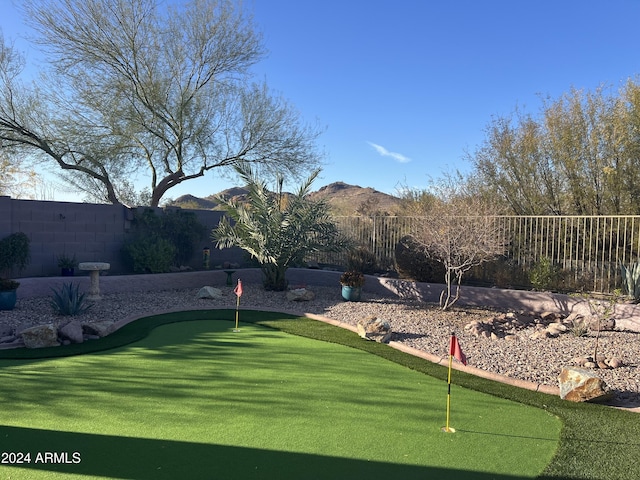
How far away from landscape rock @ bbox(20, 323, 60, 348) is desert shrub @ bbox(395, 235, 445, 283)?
8.46 metres

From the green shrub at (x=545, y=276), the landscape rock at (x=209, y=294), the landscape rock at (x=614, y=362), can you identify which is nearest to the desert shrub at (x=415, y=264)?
the green shrub at (x=545, y=276)

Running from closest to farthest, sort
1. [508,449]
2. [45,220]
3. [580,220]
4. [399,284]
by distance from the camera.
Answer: [508,449] < [580,220] < [45,220] < [399,284]

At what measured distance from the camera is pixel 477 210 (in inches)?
457

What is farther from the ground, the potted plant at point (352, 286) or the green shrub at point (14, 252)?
the green shrub at point (14, 252)

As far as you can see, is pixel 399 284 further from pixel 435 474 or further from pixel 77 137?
pixel 77 137

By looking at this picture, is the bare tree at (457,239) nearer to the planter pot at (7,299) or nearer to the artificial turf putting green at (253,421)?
the artificial turf putting green at (253,421)

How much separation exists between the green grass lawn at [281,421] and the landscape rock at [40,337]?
1.06 feet

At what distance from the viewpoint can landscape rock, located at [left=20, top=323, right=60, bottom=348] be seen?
23.4ft

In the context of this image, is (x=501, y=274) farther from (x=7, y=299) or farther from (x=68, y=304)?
(x=7, y=299)

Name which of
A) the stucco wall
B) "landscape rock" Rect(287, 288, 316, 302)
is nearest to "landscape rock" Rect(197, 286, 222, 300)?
"landscape rock" Rect(287, 288, 316, 302)

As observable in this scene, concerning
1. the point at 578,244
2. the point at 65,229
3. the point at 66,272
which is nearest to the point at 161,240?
the point at 65,229

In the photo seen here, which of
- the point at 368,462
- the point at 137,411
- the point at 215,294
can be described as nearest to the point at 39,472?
the point at 137,411

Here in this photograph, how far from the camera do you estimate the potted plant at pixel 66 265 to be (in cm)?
1193

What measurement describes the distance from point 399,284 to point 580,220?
4.76 meters
